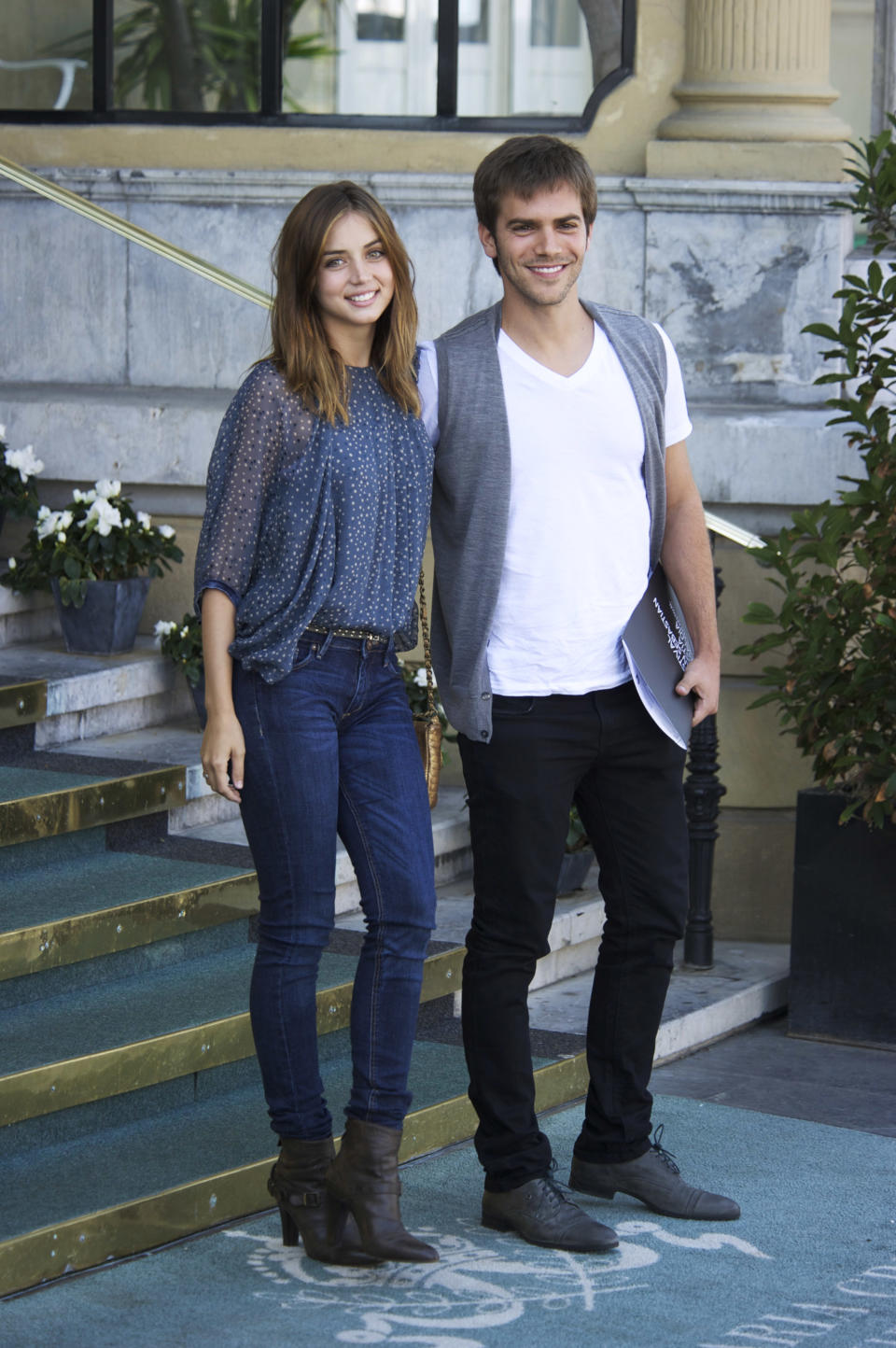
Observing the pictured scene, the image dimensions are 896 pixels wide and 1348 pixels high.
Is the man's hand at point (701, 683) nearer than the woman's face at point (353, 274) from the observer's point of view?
No

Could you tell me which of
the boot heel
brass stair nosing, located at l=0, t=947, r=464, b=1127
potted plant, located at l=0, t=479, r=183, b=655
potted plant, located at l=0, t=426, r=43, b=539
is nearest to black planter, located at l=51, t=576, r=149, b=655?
potted plant, located at l=0, t=479, r=183, b=655

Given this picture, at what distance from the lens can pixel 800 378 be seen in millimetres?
6141

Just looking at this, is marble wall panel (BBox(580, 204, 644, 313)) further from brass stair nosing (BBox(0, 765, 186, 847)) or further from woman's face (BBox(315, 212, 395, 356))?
woman's face (BBox(315, 212, 395, 356))

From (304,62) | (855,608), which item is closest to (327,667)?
(855,608)

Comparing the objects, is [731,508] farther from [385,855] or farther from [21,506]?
[385,855]

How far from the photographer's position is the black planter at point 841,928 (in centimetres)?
527

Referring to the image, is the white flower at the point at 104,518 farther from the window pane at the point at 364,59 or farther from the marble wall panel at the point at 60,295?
the window pane at the point at 364,59

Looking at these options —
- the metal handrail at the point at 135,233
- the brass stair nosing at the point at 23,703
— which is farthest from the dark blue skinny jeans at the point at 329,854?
the metal handrail at the point at 135,233

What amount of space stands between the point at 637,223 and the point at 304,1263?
372 centimetres

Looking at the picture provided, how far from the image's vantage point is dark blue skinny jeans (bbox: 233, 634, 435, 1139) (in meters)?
3.38

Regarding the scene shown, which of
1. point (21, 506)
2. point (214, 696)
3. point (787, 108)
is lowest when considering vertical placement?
point (214, 696)

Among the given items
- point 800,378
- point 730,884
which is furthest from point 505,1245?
point 800,378

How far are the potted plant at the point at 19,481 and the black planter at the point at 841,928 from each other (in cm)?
259

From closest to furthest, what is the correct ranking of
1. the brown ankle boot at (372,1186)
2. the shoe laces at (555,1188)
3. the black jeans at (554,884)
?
the brown ankle boot at (372,1186) → the black jeans at (554,884) → the shoe laces at (555,1188)
